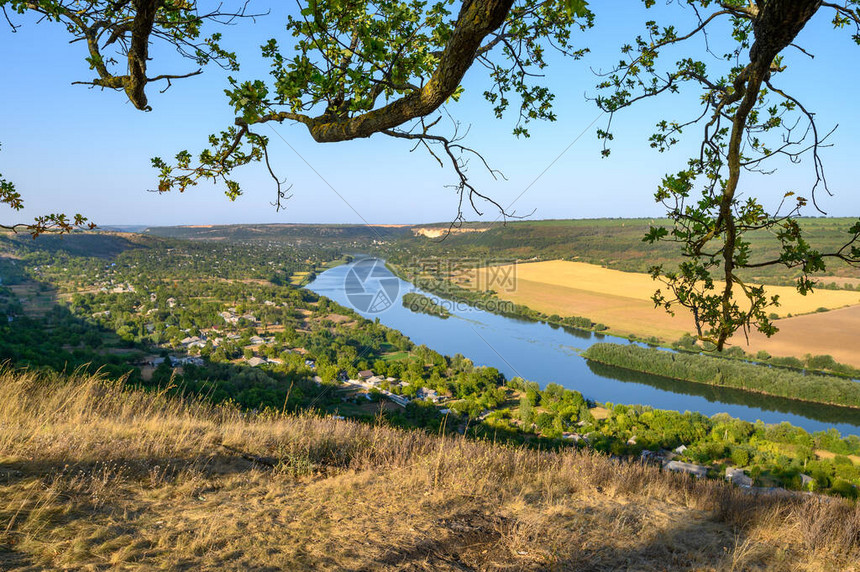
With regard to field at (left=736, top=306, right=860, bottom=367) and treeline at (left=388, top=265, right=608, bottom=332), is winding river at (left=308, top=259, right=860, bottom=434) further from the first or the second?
field at (left=736, top=306, right=860, bottom=367)

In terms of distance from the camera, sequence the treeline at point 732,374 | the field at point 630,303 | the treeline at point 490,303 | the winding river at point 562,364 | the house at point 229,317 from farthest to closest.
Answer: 1. the treeline at point 490,303
2. the house at point 229,317
3. the field at point 630,303
4. the treeline at point 732,374
5. the winding river at point 562,364

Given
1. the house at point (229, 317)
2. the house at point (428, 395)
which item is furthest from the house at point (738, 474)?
the house at point (229, 317)

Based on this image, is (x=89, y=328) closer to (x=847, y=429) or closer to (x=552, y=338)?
(x=552, y=338)

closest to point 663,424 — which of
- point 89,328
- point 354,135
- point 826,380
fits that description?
point 826,380

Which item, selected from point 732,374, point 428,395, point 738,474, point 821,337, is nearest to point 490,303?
point 732,374

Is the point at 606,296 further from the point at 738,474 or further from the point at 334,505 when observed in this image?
the point at 334,505

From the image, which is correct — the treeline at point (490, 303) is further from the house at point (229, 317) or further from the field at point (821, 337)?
the house at point (229, 317)
